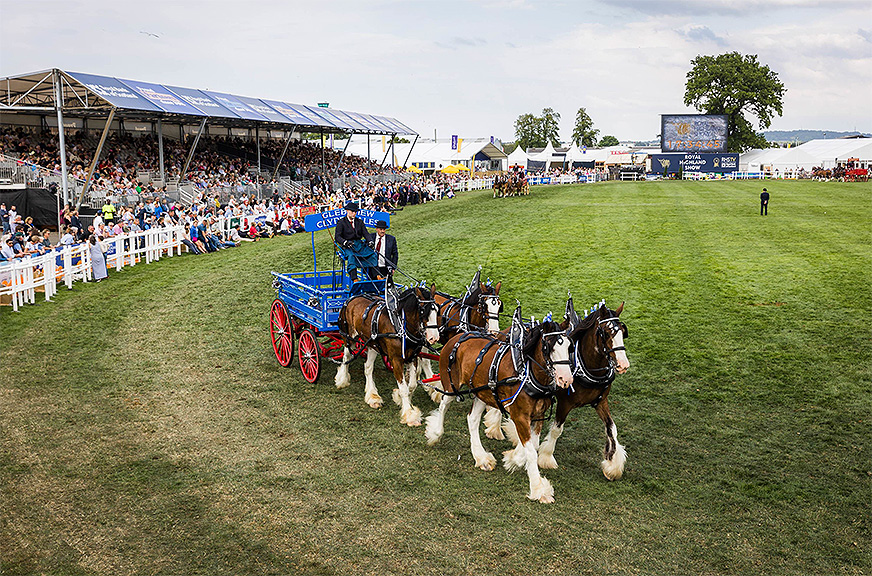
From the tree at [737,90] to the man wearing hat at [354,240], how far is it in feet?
250

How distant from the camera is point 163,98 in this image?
3014 centimetres


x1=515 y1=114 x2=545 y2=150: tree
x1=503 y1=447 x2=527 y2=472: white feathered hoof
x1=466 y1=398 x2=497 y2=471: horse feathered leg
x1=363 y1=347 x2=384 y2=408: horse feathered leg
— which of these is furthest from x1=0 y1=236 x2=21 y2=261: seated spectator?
x1=515 y1=114 x2=545 y2=150: tree

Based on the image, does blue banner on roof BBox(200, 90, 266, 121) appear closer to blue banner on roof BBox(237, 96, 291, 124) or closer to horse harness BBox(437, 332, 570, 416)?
blue banner on roof BBox(237, 96, 291, 124)

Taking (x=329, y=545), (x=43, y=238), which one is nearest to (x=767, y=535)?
(x=329, y=545)

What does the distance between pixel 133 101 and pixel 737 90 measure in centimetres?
7105

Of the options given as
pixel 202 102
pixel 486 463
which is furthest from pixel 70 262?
pixel 202 102

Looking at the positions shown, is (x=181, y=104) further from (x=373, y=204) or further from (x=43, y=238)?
(x=43, y=238)

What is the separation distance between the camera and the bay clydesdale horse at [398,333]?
8.61 m

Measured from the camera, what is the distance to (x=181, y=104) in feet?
101

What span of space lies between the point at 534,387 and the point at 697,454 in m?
2.50

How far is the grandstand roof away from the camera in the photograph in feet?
86.2

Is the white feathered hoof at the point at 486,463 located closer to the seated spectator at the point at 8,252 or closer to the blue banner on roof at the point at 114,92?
the seated spectator at the point at 8,252

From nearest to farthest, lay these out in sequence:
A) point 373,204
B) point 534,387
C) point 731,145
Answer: point 534,387 < point 373,204 < point 731,145

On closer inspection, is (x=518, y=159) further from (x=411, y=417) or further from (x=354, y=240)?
(x=411, y=417)
